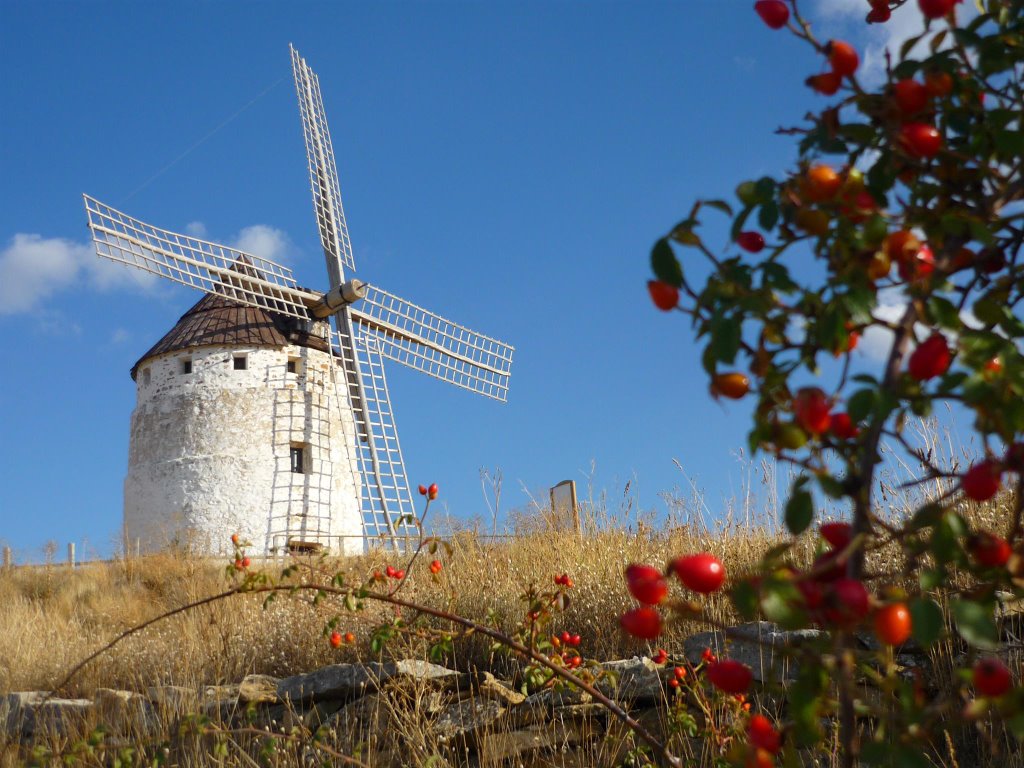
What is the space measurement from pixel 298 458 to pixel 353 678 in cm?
1240

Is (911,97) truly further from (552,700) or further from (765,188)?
(552,700)

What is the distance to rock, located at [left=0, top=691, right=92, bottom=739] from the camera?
4.77 meters

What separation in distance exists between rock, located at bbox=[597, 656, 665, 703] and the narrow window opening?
1273 cm

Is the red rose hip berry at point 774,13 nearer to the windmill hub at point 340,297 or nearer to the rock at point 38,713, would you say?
the rock at point 38,713

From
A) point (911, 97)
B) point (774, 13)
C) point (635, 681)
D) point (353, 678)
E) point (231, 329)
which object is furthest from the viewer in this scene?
point (231, 329)

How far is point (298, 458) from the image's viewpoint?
16.5m

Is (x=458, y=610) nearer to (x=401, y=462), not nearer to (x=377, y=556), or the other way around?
(x=377, y=556)

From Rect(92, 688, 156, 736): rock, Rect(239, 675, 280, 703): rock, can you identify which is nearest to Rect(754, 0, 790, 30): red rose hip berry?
Rect(239, 675, 280, 703): rock

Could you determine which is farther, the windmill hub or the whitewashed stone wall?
the windmill hub

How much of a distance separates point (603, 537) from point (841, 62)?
16.5 feet

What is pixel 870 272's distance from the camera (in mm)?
1220

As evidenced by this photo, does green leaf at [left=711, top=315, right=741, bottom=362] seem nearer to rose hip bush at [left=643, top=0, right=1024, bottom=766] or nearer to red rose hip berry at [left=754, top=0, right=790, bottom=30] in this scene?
rose hip bush at [left=643, top=0, right=1024, bottom=766]

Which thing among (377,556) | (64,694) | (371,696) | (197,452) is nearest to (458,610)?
(371,696)

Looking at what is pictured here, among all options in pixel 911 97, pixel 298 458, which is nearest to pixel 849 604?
pixel 911 97
